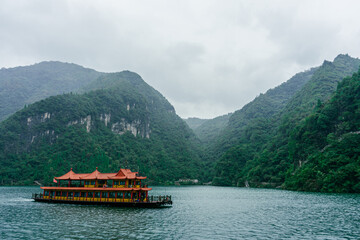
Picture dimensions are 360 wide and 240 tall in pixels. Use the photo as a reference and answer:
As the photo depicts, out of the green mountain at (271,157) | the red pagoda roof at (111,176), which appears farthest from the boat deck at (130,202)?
the green mountain at (271,157)

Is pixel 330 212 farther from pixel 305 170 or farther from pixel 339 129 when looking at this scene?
pixel 339 129

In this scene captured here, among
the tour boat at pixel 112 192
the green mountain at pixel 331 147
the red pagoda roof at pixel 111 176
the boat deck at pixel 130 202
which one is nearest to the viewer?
the boat deck at pixel 130 202

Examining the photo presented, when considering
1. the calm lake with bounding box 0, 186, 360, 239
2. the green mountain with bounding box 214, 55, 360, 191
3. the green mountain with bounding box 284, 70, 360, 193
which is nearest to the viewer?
the calm lake with bounding box 0, 186, 360, 239

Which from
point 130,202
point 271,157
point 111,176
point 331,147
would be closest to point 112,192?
point 111,176

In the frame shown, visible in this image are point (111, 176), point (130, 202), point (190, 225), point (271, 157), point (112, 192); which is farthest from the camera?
point (271, 157)

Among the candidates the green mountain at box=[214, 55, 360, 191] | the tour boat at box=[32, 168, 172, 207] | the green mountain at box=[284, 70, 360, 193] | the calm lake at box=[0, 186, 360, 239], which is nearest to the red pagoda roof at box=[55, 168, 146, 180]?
the tour boat at box=[32, 168, 172, 207]

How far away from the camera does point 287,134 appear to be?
159 meters

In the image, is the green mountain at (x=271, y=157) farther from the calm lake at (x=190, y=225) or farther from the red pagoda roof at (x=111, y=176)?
the red pagoda roof at (x=111, y=176)

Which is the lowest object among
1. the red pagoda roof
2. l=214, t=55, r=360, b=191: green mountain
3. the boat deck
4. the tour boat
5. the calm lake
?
the calm lake

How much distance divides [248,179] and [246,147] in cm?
4621

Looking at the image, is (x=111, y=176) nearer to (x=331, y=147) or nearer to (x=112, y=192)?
(x=112, y=192)

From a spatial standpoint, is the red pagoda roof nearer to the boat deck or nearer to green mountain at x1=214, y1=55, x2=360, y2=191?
the boat deck

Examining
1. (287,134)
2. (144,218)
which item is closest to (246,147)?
(287,134)

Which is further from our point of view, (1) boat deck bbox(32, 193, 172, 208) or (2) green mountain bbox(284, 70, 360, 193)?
(2) green mountain bbox(284, 70, 360, 193)
